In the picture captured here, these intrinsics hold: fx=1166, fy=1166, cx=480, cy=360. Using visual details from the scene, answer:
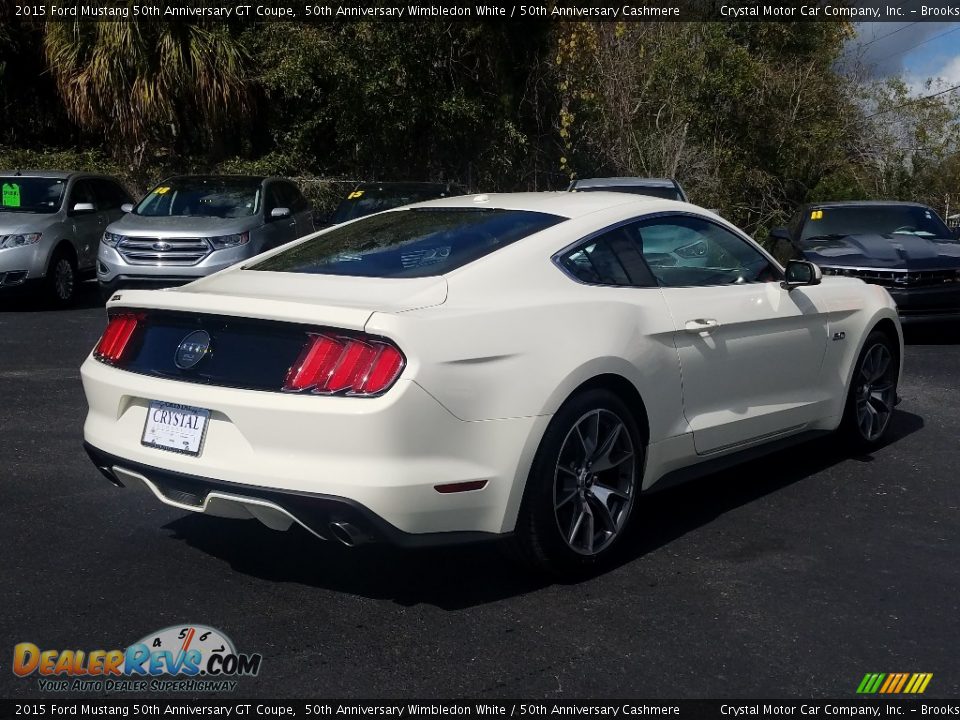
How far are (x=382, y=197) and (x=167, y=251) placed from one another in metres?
2.97

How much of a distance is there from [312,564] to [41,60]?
19.6 metres

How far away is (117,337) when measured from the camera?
15.4 ft

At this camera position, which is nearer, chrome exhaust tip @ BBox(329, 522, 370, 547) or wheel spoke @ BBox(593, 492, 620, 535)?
chrome exhaust tip @ BBox(329, 522, 370, 547)

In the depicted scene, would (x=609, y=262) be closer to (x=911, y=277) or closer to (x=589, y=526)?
(x=589, y=526)

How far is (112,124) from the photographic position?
2034 centimetres

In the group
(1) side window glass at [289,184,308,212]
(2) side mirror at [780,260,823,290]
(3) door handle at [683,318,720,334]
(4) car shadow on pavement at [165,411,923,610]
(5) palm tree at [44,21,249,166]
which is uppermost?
(5) palm tree at [44,21,249,166]

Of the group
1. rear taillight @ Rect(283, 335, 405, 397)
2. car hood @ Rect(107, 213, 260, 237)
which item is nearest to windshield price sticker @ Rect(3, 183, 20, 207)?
car hood @ Rect(107, 213, 260, 237)

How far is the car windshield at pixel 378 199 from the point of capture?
1431cm

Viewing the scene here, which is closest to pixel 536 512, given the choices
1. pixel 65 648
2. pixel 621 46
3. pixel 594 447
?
pixel 594 447

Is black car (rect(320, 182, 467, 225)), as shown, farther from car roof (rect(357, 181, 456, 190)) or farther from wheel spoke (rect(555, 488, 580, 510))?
wheel spoke (rect(555, 488, 580, 510))

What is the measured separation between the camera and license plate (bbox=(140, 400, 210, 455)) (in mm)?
4227

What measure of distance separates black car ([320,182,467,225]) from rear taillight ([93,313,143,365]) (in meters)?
9.41

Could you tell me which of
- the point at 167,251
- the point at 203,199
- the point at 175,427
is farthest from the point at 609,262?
the point at 203,199

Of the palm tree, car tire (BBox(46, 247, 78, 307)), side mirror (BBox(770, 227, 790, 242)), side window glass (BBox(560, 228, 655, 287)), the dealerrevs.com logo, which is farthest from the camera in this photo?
the palm tree
